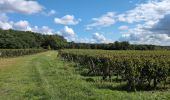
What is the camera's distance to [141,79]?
19.8 m

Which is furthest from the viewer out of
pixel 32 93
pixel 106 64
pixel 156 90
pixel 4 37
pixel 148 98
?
pixel 4 37

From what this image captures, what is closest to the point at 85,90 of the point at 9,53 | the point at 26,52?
the point at 9,53

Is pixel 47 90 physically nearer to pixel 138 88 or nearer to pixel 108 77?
pixel 138 88

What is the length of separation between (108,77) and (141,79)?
6.17m

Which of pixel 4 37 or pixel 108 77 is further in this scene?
pixel 4 37

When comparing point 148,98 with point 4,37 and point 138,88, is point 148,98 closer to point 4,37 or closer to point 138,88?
point 138,88

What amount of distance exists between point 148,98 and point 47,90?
211 inches

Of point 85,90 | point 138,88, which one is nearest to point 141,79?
point 138,88

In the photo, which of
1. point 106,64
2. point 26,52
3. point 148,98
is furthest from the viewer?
point 26,52

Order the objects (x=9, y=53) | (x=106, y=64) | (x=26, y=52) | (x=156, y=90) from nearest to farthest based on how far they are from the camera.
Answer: (x=156, y=90) < (x=106, y=64) < (x=9, y=53) < (x=26, y=52)

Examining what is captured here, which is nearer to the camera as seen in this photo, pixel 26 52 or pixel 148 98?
pixel 148 98

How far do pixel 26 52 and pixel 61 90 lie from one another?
10094 cm

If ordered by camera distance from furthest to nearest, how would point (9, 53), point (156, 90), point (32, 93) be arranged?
point (9, 53)
point (156, 90)
point (32, 93)

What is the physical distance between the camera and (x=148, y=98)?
1516 centimetres
